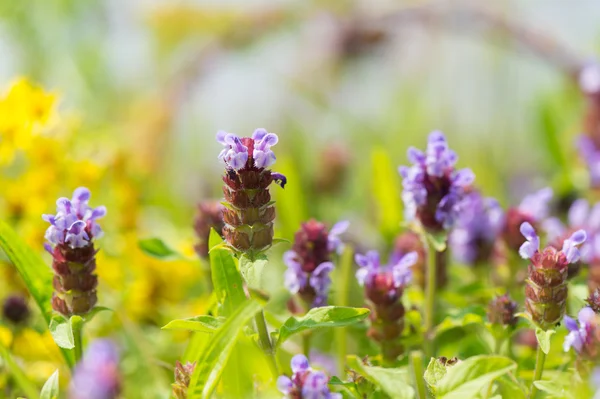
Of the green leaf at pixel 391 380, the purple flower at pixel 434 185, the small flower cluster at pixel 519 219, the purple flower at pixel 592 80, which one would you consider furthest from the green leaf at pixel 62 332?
the purple flower at pixel 592 80

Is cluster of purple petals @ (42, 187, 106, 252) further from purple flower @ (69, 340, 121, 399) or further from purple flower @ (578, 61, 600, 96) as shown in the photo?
purple flower @ (578, 61, 600, 96)

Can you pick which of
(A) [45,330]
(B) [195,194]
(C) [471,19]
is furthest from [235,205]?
(B) [195,194]

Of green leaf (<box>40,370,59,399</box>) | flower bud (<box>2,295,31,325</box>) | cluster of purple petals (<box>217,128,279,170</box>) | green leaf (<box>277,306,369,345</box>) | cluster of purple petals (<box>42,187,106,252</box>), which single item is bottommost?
green leaf (<box>40,370,59,399</box>)

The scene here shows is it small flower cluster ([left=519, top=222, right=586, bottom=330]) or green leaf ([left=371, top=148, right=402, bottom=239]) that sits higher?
green leaf ([left=371, top=148, right=402, bottom=239])

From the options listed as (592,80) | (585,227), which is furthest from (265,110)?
(585,227)

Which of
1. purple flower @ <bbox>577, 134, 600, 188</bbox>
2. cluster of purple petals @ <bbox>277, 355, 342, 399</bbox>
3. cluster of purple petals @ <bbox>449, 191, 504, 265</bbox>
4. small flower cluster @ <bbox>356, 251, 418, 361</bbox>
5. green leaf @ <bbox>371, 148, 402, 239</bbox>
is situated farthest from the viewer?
purple flower @ <bbox>577, 134, 600, 188</bbox>

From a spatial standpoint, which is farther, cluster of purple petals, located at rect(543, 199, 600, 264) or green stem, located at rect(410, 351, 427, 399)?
cluster of purple petals, located at rect(543, 199, 600, 264)

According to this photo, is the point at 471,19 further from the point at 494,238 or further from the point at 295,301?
the point at 295,301

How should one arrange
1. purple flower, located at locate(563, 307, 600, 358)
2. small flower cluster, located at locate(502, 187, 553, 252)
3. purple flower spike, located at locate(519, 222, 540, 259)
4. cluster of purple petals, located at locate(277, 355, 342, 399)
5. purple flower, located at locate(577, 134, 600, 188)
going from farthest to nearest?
purple flower, located at locate(577, 134, 600, 188)
small flower cluster, located at locate(502, 187, 553, 252)
purple flower spike, located at locate(519, 222, 540, 259)
purple flower, located at locate(563, 307, 600, 358)
cluster of purple petals, located at locate(277, 355, 342, 399)

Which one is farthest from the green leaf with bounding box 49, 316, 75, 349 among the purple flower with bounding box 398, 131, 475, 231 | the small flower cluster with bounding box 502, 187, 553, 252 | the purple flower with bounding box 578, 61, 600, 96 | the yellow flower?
the purple flower with bounding box 578, 61, 600, 96
